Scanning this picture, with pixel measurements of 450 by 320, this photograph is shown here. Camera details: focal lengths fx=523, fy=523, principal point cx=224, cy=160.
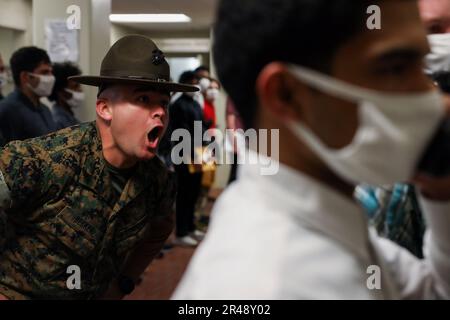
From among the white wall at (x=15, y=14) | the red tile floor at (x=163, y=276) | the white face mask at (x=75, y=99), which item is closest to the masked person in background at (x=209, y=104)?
the red tile floor at (x=163, y=276)

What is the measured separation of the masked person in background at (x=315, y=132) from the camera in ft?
2.08

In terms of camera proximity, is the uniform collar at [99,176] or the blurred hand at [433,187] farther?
the uniform collar at [99,176]

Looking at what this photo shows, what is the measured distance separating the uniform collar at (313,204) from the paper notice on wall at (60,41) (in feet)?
8.58

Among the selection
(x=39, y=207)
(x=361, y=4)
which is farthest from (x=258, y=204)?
(x=39, y=207)

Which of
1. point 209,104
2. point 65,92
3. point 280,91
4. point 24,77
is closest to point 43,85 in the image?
point 24,77

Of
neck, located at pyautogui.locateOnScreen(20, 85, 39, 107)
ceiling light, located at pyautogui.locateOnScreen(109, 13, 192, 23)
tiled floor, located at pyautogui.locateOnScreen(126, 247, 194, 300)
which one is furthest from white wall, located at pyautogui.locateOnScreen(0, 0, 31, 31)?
neck, located at pyautogui.locateOnScreen(20, 85, 39, 107)

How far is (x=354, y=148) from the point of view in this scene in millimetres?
657

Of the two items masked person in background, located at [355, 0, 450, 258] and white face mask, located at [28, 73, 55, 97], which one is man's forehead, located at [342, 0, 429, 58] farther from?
white face mask, located at [28, 73, 55, 97]

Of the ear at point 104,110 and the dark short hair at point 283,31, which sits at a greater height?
the dark short hair at point 283,31

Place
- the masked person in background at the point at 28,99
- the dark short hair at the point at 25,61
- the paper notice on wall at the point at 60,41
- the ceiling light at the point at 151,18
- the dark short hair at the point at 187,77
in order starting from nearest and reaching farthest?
the masked person in background at the point at 28,99
the dark short hair at the point at 25,61
the paper notice on wall at the point at 60,41
the dark short hair at the point at 187,77
the ceiling light at the point at 151,18

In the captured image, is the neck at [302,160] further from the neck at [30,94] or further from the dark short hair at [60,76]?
the dark short hair at [60,76]

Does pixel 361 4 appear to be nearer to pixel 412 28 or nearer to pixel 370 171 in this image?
pixel 412 28

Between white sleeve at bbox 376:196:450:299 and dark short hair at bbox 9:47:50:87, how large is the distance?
263 cm
